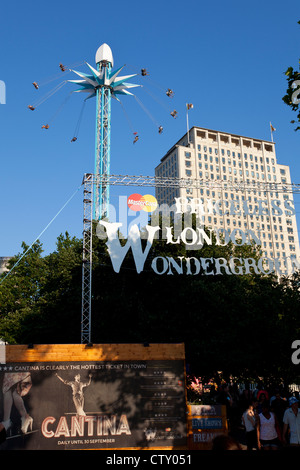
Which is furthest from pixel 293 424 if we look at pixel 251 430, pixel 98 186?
pixel 98 186

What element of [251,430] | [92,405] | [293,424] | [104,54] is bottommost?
[251,430]

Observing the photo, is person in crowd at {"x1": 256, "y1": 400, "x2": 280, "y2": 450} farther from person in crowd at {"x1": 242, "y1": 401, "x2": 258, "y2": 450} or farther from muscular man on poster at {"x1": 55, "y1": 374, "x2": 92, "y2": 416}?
muscular man on poster at {"x1": 55, "y1": 374, "x2": 92, "y2": 416}

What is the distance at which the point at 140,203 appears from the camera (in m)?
23.2

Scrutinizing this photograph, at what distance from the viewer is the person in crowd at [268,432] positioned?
8734 mm

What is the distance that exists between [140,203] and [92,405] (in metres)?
13.2

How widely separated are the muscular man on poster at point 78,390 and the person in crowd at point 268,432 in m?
5.23

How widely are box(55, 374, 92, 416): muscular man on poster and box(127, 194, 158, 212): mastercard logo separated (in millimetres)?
12394

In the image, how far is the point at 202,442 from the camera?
11883 millimetres

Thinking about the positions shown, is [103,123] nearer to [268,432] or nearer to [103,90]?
[103,90]

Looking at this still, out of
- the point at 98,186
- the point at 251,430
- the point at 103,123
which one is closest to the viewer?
the point at 251,430

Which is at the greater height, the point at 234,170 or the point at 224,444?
the point at 234,170

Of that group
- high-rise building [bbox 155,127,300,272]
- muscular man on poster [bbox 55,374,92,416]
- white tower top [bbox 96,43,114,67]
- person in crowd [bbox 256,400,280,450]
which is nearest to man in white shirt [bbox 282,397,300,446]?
person in crowd [bbox 256,400,280,450]

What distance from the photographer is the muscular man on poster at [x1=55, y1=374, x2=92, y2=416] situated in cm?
1186
